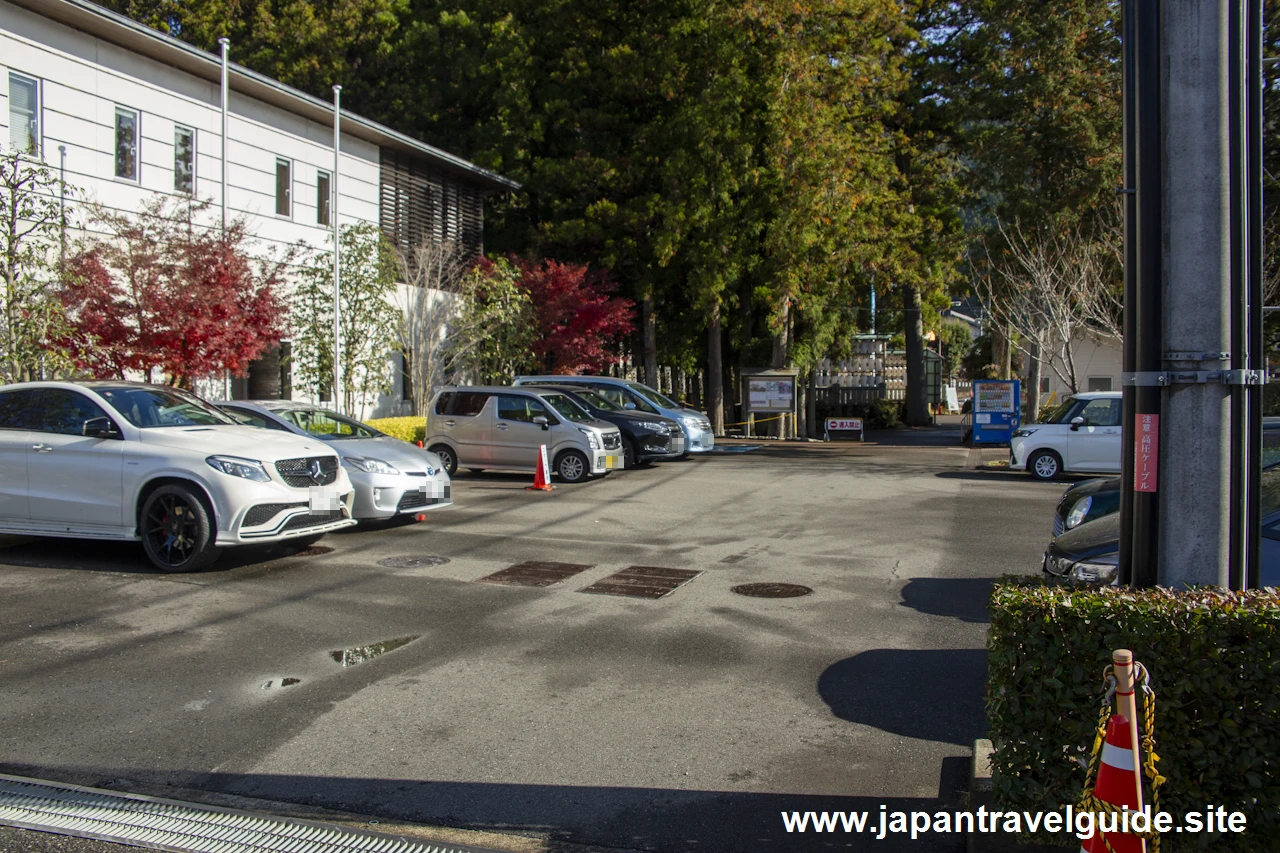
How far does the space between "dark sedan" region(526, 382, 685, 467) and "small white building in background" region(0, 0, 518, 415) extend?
7557 mm

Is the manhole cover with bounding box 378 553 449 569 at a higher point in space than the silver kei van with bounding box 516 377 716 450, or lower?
lower

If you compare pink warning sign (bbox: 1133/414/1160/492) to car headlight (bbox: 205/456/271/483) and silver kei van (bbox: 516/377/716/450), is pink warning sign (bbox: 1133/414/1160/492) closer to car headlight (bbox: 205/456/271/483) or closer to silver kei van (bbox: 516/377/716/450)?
car headlight (bbox: 205/456/271/483)

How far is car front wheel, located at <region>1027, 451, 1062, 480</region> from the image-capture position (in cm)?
2034

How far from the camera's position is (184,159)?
2197cm

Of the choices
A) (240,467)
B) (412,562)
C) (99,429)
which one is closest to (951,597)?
(412,562)

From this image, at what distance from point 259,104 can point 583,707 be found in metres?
21.7

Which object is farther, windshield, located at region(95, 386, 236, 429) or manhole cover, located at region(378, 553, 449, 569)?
manhole cover, located at region(378, 553, 449, 569)

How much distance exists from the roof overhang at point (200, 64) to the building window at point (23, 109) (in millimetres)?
1283

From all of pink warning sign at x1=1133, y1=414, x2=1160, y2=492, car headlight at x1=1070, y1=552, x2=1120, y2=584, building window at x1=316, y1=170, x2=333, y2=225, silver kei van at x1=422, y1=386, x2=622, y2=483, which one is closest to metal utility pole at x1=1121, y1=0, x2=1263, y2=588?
pink warning sign at x1=1133, y1=414, x2=1160, y2=492

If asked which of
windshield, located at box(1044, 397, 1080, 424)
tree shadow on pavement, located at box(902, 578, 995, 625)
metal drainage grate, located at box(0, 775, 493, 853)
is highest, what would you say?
windshield, located at box(1044, 397, 1080, 424)

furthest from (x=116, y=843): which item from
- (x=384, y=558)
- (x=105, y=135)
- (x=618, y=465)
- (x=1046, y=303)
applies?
(x=1046, y=303)

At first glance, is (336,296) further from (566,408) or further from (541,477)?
(541,477)

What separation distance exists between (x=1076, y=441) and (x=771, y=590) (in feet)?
41.3

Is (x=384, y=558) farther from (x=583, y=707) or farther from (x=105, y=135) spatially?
(x=105, y=135)
